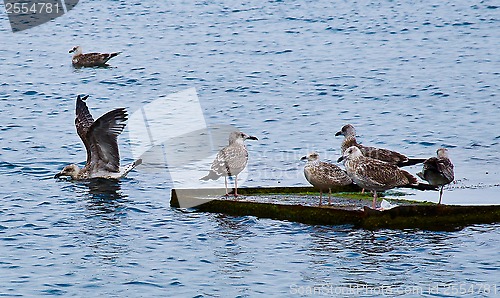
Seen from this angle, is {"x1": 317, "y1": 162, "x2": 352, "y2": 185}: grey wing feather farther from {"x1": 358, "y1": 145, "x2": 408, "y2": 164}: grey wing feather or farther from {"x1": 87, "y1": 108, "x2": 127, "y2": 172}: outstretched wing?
{"x1": 87, "y1": 108, "x2": 127, "y2": 172}: outstretched wing

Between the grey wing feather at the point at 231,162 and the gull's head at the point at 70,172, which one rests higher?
the grey wing feather at the point at 231,162

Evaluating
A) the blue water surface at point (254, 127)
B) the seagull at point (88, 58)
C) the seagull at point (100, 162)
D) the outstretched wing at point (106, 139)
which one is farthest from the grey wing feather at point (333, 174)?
the seagull at point (88, 58)

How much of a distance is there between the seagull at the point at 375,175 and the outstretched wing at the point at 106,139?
478 cm

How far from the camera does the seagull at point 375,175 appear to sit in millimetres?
12766

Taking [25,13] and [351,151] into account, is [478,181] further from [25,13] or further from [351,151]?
[25,13]

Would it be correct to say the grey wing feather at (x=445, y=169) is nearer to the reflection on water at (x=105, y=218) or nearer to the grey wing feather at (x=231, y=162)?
the grey wing feather at (x=231, y=162)

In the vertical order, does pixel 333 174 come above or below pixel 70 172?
above

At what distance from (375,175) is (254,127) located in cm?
908

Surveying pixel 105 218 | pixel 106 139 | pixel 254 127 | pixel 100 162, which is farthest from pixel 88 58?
pixel 105 218

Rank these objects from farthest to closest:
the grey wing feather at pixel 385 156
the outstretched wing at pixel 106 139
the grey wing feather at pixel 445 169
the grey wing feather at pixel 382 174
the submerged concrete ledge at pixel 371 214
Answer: the outstretched wing at pixel 106 139, the grey wing feather at pixel 385 156, the grey wing feather at pixel 445 169, the grey wing feather at pixel 382 174, the submerged concrete ledge at pixel 371 214

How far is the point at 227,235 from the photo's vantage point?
512 inches

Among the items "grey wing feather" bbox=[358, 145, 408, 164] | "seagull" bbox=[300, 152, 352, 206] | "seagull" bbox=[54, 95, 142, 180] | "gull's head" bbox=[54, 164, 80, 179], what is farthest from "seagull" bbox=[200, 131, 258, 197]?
"gull's head" bbox=[54, 164, 80, 179]

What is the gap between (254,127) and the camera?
21672 mm

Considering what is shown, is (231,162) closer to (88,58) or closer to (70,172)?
(70,172)
